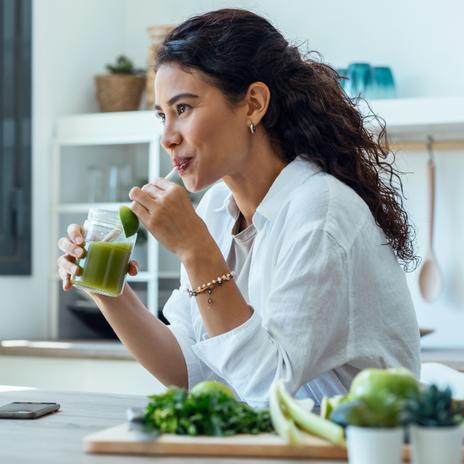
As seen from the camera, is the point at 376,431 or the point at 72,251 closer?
the point at 376,431

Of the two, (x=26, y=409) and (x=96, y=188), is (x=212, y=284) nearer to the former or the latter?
(x=26, y=409)

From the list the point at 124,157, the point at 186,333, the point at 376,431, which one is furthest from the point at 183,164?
the point at 124,157

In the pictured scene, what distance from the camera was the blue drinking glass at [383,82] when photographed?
3.57 metres

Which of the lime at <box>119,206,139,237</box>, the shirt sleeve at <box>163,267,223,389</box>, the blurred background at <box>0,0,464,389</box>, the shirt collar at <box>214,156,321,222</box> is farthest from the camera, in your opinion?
the blurred background at <box>0,0,464,389</box>

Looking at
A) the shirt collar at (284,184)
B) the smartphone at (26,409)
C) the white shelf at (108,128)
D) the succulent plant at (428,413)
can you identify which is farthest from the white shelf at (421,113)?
the succulent plant at (428,413)

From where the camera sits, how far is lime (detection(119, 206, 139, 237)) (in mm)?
1620

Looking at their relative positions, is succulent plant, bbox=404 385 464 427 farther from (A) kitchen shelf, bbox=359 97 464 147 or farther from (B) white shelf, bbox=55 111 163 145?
(B) white shelf, bbox=55 111 163 145

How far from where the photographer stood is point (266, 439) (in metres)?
1.17

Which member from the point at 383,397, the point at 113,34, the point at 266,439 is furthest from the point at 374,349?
the point at 113,34

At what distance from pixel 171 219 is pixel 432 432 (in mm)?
801

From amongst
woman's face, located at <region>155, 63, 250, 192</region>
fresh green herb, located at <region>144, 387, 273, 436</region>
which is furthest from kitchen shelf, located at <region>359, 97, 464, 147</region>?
fresh green herb, located at <region>144, 387, 273, 436</region>

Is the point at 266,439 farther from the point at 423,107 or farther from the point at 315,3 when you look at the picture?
the point at 315,3

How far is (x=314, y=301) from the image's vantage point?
157 cm

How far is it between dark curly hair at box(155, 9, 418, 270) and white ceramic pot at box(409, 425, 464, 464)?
820 mm
